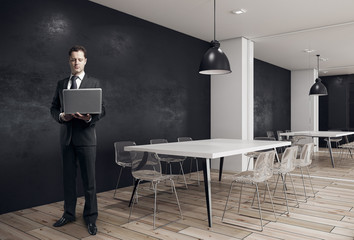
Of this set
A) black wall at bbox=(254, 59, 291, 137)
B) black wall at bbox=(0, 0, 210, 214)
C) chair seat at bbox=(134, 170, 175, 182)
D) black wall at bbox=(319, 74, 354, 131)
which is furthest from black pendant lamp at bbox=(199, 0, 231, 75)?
black wall at bbox=(319, 74, 354, 131)

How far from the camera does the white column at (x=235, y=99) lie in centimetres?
722

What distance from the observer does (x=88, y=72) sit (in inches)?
198

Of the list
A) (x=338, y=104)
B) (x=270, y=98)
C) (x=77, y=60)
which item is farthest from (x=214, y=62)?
(x=338, y=104)

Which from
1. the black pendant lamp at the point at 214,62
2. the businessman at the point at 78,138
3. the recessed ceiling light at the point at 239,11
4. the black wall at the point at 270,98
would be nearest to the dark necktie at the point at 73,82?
the businessman at the point at 78,138

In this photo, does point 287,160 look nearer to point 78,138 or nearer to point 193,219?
point 193,219

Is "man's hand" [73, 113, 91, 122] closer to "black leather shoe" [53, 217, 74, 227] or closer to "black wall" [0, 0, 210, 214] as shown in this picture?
"black leather shoe" [53, 217, 74, 227]

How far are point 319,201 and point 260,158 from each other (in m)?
1.69

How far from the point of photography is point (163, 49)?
6.46 meters

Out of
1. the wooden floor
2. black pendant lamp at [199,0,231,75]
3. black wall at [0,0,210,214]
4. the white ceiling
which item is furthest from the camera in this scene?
the white ceiling

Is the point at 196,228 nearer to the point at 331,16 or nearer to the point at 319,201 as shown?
the point at 319,201

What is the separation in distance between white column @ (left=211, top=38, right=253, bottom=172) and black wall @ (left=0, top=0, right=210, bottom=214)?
562mm

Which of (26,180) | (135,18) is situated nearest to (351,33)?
(135,18)

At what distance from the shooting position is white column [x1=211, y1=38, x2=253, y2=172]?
7.22 m

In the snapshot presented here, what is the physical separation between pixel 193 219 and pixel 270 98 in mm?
7333
